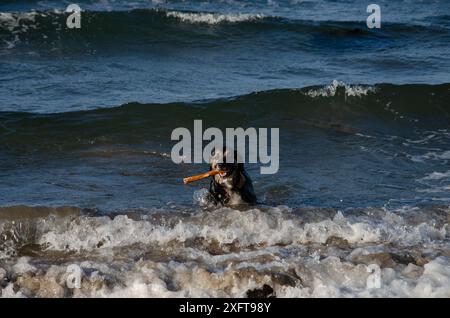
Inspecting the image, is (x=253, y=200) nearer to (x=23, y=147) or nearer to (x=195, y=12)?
(x=23, y=147)

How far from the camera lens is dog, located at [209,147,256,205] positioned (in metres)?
7.87

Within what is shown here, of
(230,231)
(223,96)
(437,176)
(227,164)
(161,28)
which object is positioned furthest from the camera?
(161,28)

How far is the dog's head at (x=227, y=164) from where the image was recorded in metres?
7.86

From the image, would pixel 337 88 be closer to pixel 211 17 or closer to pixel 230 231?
pixel 211 17

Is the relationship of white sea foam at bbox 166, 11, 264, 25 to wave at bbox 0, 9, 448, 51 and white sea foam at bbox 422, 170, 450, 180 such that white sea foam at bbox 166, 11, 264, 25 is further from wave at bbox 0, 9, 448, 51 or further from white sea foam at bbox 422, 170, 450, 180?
white sea foam at bbox 422, 170, 450, 180

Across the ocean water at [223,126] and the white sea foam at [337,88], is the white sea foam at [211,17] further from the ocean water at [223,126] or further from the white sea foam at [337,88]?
the white sea foam at [337,88]

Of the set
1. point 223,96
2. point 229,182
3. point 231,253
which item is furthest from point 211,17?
point 231,253

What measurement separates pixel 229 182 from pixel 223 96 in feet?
15.6

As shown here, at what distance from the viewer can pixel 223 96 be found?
1269 centimetres

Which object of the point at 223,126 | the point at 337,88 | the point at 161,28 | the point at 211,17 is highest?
the point at 211,17

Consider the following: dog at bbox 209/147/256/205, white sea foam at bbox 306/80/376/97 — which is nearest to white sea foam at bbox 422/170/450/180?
dog at bbox 209/147/256/205

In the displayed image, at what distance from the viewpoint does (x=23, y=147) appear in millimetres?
10602

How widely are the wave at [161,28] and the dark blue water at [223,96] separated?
0.13ft

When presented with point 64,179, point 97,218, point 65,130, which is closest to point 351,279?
point 97,218
